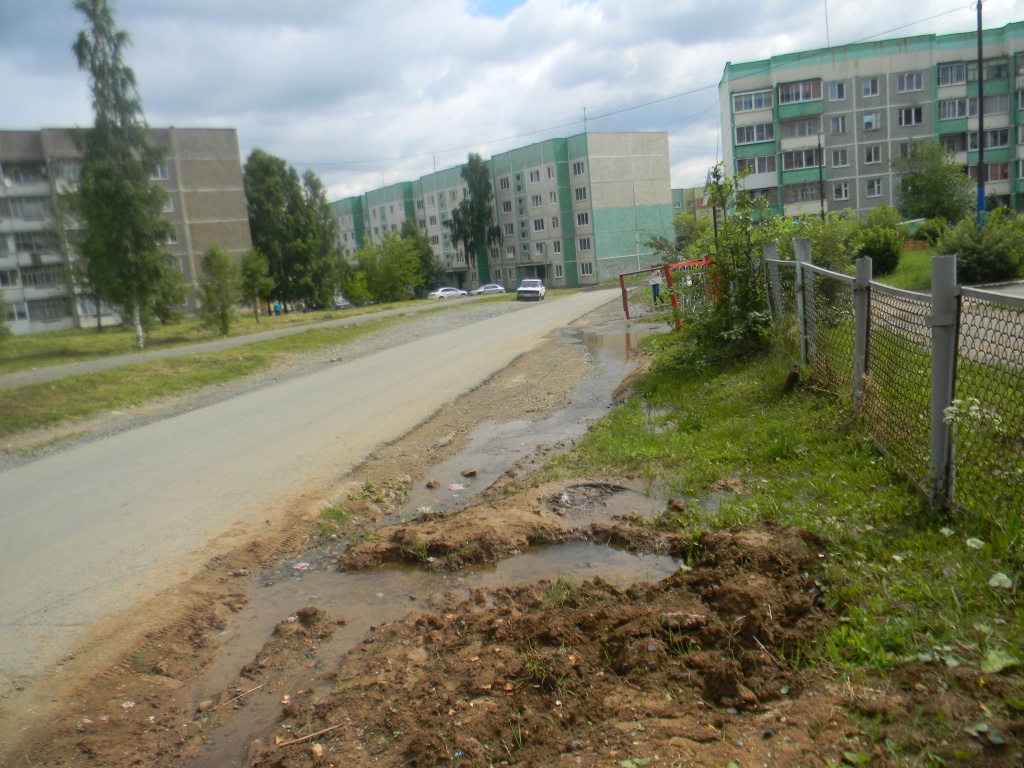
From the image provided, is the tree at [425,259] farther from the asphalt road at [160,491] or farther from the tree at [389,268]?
the asphalt road at [160,491]

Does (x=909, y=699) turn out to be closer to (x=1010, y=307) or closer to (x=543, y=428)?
(x=1010, y=307)

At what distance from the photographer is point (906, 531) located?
445cm

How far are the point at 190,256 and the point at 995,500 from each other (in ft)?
201

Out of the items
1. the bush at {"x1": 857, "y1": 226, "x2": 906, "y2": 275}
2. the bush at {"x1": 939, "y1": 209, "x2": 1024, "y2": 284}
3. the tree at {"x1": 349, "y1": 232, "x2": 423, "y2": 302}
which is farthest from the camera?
the tree at {"x1": 349, "y1": 232, "x2": 423, "y2": 302}

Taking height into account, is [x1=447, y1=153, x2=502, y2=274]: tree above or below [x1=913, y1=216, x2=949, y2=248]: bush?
above

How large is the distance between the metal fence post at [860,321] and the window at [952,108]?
6387cm

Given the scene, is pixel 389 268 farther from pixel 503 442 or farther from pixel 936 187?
pixel 503 442

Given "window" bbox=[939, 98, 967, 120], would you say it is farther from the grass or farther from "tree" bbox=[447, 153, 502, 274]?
"tree" bbox=[447, 153, 502, 274]

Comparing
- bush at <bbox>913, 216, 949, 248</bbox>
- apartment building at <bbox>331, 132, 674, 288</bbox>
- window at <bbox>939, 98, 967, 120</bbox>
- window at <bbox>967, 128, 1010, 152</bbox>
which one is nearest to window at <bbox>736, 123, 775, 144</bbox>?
window at <bbox>939, 98, 967, 120</bbox>

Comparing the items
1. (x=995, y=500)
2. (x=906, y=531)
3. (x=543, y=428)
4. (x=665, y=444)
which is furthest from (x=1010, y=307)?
(x=543, y=428)

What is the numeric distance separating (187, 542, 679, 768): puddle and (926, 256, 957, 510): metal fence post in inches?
64.0

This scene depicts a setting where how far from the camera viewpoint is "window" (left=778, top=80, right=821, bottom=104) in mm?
59062

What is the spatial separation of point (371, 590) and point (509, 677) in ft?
5.86

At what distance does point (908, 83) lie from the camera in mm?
58875
